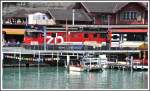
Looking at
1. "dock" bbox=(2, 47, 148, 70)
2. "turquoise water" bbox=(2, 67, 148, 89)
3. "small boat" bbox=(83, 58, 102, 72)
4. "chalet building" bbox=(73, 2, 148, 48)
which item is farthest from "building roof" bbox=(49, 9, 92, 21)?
"small boat" bbox=(83, 58, 102, 72)

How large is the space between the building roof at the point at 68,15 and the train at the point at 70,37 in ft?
9.77

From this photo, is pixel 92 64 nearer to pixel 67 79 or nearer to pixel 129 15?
pixel 67 79

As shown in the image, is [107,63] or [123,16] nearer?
[107,63]

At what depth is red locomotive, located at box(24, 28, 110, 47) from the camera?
1144 inches

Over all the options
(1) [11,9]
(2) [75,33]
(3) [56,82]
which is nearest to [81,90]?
(3) [56,82]

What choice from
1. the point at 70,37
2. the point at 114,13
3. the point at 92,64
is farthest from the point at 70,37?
the point at 92,64

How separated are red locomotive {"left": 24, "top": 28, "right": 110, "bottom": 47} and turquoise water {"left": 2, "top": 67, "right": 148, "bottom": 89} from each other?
3984 millimetres

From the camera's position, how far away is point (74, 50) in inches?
1062

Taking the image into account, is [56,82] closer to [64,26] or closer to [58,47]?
[58,47]

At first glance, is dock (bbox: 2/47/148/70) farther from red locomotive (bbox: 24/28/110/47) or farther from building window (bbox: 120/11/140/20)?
building window (bbox: 120/11/140/20)

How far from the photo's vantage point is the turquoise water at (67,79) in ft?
61.7

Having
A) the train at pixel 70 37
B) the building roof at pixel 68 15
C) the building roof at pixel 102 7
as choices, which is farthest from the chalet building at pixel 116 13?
the train at pixel 70 37

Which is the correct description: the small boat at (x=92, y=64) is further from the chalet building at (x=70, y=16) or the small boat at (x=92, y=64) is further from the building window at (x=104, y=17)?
the building window at (x=104, y=17)

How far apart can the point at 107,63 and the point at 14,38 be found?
9100mm
